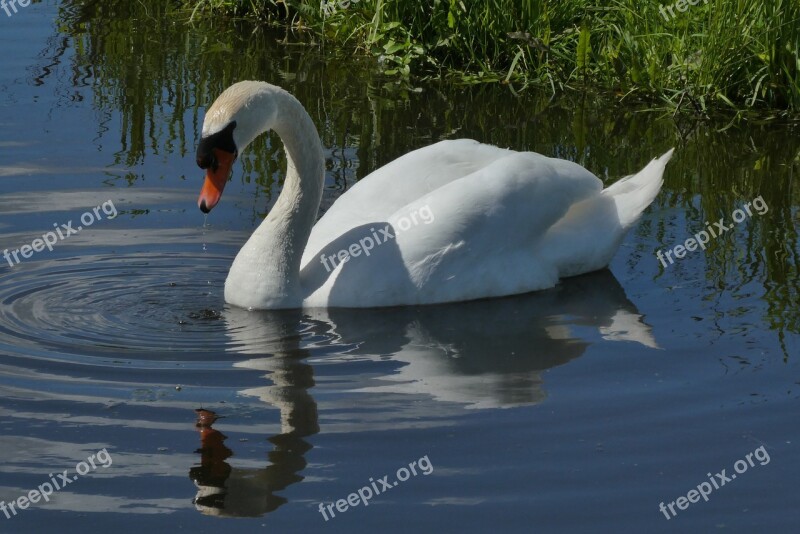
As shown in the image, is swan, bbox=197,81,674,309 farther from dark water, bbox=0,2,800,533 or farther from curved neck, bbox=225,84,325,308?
dark water, bbox=0,2,800,533

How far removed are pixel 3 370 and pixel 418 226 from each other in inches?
79.9

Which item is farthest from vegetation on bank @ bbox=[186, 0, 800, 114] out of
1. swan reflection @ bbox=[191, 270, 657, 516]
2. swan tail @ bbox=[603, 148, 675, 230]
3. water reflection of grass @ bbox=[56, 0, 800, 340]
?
swan reflection @ bbox=[191, 270, 657, 516]

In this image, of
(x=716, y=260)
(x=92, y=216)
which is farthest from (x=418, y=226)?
(x=92, y=216)

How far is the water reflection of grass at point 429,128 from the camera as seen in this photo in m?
7.67

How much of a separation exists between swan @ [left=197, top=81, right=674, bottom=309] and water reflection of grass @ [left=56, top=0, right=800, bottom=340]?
0.80m

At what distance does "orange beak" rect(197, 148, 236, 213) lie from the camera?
623 cm

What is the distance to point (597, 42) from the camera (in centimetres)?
1059

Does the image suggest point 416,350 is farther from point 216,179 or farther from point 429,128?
point 429,128

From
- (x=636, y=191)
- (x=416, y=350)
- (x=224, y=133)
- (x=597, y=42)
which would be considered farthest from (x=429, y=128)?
(x=416, y=350)

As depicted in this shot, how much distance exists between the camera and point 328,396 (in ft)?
18.4

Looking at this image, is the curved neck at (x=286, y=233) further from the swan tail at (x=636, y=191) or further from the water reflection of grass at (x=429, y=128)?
the swan tail at (x=636, y=191)

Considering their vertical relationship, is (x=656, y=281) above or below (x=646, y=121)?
below

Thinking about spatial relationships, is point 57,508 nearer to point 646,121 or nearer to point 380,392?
point 380,392

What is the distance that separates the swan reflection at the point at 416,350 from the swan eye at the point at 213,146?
77 cm
